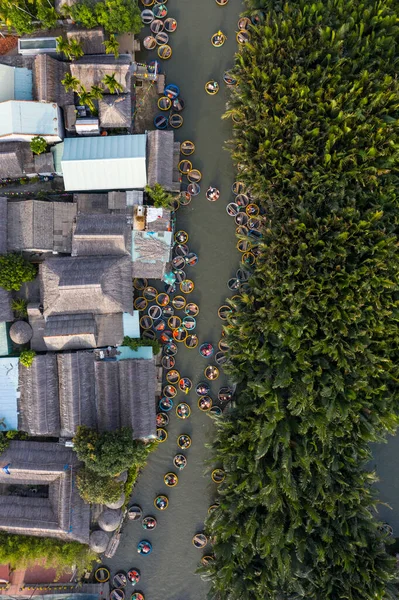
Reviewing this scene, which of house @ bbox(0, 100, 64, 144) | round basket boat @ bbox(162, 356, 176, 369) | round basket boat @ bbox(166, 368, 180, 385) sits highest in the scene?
house @ bbox(0, 100, 64, 144)

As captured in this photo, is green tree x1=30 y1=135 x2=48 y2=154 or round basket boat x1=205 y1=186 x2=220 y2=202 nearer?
green tree x1=30 y1=135 x2=48 y2=154

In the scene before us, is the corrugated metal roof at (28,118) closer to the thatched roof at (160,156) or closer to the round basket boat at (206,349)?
the thatched roof at (160,156)

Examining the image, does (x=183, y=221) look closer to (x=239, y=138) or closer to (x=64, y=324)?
(x=239, y=138)

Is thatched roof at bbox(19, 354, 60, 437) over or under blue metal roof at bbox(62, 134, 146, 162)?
under

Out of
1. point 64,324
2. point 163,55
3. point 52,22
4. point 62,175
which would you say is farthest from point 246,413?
point 52,22

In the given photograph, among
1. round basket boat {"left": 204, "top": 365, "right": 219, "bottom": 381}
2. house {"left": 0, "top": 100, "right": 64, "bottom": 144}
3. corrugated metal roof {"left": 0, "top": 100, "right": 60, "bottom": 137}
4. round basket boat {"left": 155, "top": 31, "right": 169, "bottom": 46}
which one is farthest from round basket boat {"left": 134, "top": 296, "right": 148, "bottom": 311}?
round basket boat {"left": 155, "top": 31, "right": 169, "bottom": 46}

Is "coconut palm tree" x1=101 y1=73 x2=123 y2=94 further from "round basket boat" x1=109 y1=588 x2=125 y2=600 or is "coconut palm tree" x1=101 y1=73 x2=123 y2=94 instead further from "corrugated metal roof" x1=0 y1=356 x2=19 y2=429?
"round basket boat" x1=109 y1=588 x2=125 y2=600
